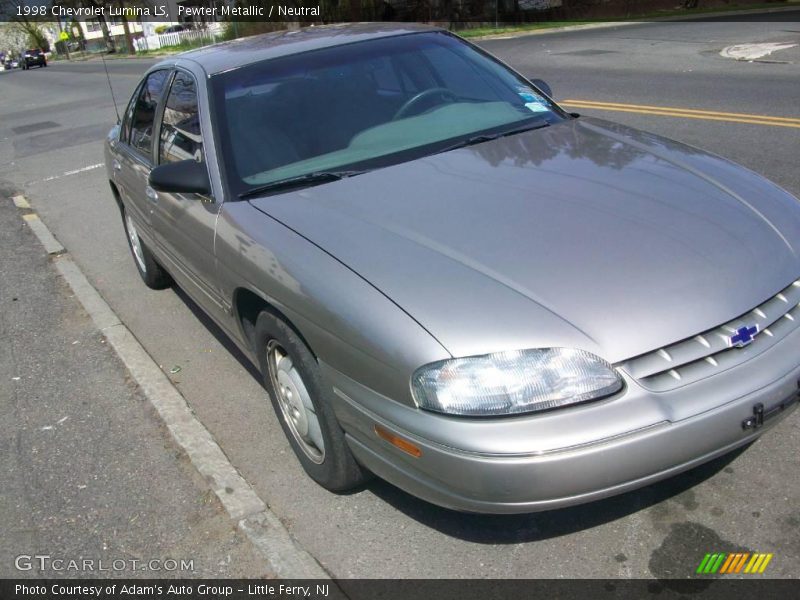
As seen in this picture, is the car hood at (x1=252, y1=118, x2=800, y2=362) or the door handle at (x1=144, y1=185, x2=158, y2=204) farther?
the door handle at (x1=144, y1=185, x2=158, y2=204)

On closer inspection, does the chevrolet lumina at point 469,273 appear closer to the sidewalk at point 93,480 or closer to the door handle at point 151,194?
the door handle at point 151,194

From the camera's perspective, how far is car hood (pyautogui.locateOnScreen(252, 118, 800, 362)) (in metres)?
2.31

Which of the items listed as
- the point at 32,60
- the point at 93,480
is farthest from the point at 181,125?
the point at 32,60

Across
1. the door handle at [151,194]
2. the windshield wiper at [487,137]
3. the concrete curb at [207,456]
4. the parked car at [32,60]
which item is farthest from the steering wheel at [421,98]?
the parked car at [32,60]

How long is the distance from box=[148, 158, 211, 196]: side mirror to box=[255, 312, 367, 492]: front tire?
2.34 feet

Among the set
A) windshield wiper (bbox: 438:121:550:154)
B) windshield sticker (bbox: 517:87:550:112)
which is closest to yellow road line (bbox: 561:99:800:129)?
windshield sticker (bbox: 517:87:550:112)

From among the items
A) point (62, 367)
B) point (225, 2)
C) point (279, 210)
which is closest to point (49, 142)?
point (62, 367)

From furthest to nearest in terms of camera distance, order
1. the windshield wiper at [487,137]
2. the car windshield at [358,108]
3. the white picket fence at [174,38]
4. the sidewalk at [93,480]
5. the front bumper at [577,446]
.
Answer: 1. the white picket fence at [174,38]
2. the windshield wiper at [487,137]
3. the car windshield at [358,108]
4. the sidewalk at [93,480]
5. the front bumper at [577,446]

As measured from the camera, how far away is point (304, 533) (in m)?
2.91

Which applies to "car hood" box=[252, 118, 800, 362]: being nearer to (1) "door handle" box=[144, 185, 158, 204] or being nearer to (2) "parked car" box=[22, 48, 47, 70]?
(1) "door handle" box=[144, 185, 158, 204]

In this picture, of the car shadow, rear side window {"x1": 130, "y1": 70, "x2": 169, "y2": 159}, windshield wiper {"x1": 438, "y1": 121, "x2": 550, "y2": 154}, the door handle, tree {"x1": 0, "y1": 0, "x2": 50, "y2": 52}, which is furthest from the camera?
tree {"x1": 0, "y1": 0, "x2": 50, "y2": 52}

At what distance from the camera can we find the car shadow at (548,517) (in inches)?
Result: 108

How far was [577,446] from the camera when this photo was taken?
7.16ft

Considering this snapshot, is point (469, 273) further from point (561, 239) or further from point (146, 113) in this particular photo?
point (146, 113)
